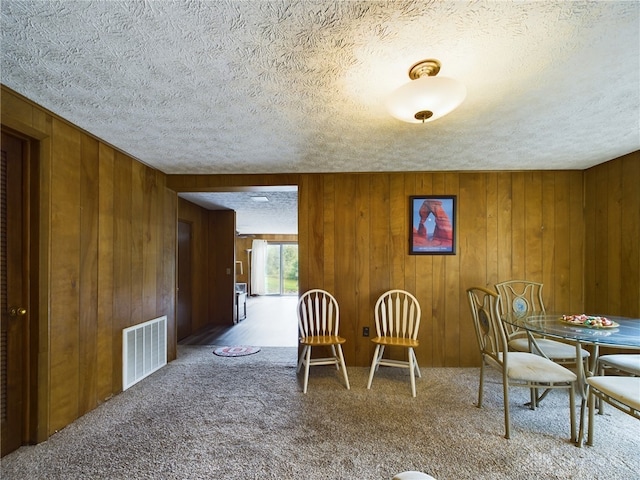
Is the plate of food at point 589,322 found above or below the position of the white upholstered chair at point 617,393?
above

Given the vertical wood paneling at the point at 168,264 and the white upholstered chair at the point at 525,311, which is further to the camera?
the vertical wood paneling at the point at 168,264

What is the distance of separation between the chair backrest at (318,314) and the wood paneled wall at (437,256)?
0.14 m

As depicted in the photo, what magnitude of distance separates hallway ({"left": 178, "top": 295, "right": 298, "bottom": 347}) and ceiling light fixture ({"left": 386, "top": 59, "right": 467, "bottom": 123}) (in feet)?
12.0

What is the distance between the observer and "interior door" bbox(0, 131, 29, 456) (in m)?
1.75

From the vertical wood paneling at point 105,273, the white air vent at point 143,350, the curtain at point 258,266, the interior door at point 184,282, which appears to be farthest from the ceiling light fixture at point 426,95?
the curtain at point 258,266

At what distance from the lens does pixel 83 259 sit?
2174 mm

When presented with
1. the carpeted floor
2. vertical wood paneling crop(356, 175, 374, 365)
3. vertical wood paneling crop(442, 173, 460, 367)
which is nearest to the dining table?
the carpeted floor

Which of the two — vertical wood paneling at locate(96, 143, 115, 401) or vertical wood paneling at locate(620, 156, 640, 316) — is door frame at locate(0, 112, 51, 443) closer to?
vertical wood paneling at locate(96, 143, 115, 401)

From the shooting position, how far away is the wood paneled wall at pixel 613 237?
2.59 metres

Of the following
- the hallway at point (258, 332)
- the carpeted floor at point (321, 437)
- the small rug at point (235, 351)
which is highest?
the carpeted floor at point (321, 437)

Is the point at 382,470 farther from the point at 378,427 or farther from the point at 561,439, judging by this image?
the point at 561,439

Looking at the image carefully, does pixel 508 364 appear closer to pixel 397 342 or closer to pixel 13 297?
pixel 397 342

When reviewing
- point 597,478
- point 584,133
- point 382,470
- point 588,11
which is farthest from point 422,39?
point 597,478

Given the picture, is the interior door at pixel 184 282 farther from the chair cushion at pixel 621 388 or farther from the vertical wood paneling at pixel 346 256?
the chair cushion at pixel 621 388
